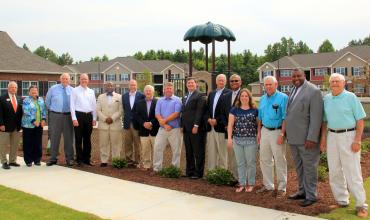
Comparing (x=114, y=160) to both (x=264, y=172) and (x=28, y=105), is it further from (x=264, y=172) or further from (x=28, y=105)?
(x=264, y=172)

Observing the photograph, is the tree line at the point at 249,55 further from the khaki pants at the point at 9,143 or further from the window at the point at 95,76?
the khaki pants at the point at 9,143

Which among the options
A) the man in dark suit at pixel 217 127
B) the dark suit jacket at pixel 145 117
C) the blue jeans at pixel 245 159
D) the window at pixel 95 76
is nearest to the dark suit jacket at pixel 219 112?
the man in dark suit at pixel 217 127

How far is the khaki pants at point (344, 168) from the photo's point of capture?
595 centimetres

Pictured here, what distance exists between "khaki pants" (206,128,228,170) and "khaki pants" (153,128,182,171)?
75 centimetres

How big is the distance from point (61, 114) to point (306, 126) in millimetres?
5845

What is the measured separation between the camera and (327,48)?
100688 millimetres

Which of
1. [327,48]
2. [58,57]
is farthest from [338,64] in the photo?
[58,57]

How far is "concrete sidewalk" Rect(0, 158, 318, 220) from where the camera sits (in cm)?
607

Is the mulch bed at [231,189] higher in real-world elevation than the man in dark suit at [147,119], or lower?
lower

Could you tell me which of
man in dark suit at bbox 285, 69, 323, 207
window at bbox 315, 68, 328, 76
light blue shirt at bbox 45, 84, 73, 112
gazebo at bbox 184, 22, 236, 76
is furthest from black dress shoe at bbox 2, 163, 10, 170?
window at bbox 315, 68, 328, 76

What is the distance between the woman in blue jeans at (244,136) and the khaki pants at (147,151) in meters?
2.44

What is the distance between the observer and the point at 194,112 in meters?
8.37

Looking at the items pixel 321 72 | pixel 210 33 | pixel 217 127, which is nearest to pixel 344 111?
pixel 217 127

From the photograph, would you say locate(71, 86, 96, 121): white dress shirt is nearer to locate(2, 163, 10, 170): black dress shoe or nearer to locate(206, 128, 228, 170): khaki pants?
locate(2, 163, 10, 170): black dress shoe
